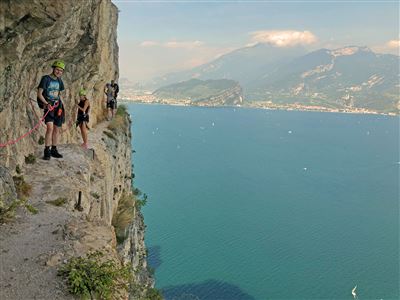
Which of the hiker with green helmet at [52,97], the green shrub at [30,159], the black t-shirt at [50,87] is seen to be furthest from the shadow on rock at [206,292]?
the black t-shirt at [50,87]

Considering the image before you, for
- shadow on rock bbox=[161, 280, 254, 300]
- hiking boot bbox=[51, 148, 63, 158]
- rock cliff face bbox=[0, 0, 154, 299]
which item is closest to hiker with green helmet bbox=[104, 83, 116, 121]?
rock cliff face bbox=[0, 0, 154, 299]

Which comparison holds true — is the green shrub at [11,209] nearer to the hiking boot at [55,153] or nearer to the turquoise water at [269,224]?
the hiking boot at [55,153]

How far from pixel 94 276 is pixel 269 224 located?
70338 millimetres

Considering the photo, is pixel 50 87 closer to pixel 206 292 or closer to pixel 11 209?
pixel 11 209

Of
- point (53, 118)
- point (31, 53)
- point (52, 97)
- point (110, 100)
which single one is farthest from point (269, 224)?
point (31, 53)

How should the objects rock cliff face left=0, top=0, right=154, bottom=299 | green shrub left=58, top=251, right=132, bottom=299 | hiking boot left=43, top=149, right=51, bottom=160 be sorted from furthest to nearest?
hiking boot left=43, top=149, right=51, bottom=160
rock cliff face left=0, top=0, right=154, bottom=299
green shrub left=58, top=251, right=132, bottom=299

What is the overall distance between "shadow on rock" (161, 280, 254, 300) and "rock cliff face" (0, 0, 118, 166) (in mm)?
35211

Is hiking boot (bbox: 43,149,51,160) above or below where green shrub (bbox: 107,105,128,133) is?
below

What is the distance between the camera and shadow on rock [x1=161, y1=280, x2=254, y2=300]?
5043 cm

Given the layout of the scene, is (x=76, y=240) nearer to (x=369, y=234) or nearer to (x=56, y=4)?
(x=56, y=4)

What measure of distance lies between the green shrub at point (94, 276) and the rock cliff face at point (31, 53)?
234 inches

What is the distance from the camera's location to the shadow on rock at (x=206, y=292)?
1985 inches

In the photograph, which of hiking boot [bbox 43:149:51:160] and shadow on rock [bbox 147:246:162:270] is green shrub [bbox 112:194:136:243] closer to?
hiking boot [bbox 43:149:51:160]

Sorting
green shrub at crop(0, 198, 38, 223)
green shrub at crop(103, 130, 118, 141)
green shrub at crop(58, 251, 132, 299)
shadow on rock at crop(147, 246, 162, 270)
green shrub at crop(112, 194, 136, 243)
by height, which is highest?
green shrub at crop(103, 130, 118, 141)
